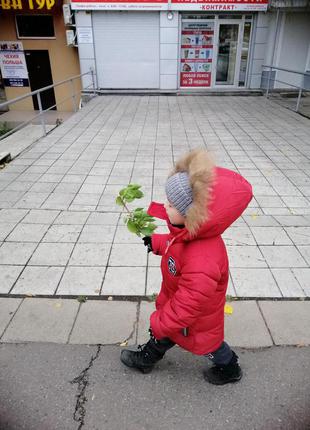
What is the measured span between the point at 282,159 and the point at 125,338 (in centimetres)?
474

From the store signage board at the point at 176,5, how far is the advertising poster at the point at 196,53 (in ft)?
2.00

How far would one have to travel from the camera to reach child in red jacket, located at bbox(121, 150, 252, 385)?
140cm

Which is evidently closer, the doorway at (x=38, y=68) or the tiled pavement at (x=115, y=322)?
the tiled pavement at (x=115, y=322)

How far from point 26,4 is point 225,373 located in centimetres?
1400

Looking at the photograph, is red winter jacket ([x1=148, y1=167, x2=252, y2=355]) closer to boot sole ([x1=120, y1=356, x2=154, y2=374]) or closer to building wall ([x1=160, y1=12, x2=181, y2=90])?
boot sole ([x1=120, y1=356, x2=154, y2=374])

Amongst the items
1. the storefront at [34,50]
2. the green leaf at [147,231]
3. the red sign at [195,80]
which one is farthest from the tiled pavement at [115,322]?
the red sign at [195,80]

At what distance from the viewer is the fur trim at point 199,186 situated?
4.54ft

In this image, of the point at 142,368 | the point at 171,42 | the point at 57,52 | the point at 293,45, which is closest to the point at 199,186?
the point at 142,368

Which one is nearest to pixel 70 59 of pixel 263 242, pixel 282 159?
pixel 282 159

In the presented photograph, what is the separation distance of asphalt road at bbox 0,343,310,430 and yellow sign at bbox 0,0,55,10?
13.1 m

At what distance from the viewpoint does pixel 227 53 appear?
1252cm

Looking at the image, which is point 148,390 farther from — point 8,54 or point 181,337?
point 8,54

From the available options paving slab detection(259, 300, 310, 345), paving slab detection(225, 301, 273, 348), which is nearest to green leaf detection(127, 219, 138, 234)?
paving slab detection(225, 301, 273, 348)

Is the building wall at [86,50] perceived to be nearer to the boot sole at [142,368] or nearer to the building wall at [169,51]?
the building wall at [169,51]
